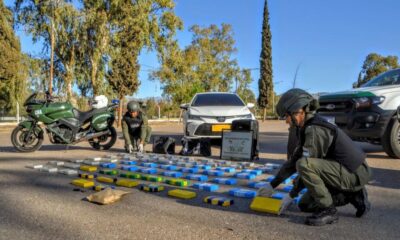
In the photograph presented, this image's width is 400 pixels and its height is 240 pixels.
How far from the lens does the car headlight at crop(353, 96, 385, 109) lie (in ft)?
23.6

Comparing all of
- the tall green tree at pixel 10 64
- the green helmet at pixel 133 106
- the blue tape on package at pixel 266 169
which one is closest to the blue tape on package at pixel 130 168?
the blue tape on package at pixel 266 169

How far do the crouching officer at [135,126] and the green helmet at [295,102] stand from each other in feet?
18.2

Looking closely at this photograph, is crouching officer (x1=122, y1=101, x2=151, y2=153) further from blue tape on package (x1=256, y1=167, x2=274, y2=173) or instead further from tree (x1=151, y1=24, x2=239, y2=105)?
tree (x1=151, y1=24, x2=239, y2=105)

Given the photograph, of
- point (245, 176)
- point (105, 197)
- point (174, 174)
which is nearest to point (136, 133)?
point (174, 174)

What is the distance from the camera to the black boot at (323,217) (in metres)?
3.11

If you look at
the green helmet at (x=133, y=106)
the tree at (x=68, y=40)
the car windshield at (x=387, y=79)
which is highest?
the tree at (x=68, y=40)

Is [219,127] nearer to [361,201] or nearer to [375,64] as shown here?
[361,201]

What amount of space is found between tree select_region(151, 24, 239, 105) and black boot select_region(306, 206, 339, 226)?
31830mm

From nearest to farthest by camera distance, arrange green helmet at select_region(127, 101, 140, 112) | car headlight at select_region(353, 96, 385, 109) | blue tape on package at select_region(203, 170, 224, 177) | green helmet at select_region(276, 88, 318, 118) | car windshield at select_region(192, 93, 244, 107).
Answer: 1. green helmet at select_region(276, 88, 318, 118)
2. blue tape on package at select_region(203, 170, 224, 177)
3. car headlight at select_region(353, 96, 385, 109)
4. green helmet at select_region(127, 101, 140, 112)
5. car windshield at select_region(192, 93, 244, 107)

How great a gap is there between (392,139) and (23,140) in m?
8.14

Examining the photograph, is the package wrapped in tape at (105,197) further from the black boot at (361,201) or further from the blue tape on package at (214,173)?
the black boot at (361,201)

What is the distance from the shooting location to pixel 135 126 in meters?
8.56

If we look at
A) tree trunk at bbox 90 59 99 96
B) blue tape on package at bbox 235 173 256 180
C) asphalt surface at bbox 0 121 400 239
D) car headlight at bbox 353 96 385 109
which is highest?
tree trunk at bbox 90 59 99 96

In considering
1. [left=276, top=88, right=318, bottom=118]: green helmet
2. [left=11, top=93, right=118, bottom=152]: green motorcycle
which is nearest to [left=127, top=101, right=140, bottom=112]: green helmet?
[left=11, top=93, right=118, bottom=152]: green motorcycle
